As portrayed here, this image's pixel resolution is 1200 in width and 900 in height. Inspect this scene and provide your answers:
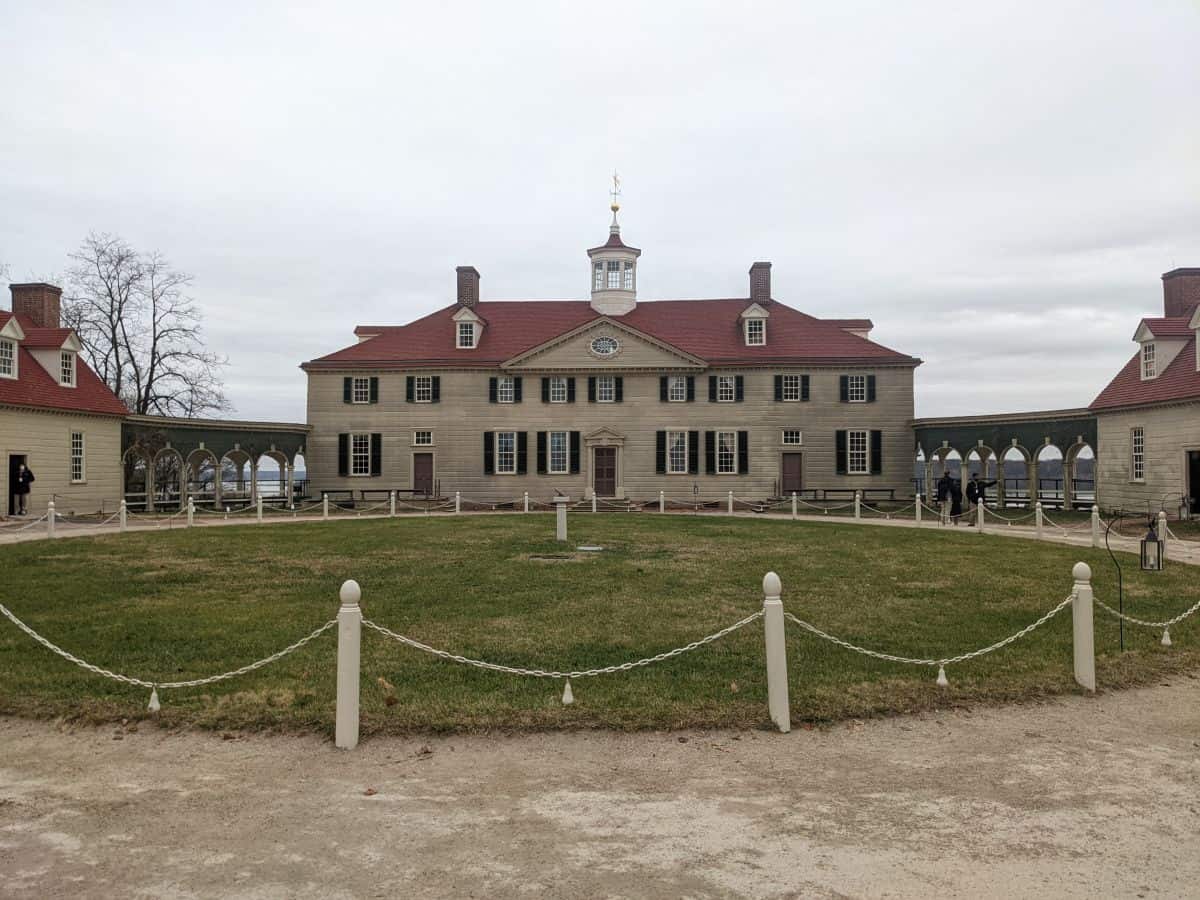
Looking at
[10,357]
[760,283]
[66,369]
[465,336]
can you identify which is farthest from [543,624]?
[760,283]

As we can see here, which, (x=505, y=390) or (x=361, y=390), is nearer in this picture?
(x=505, y=390)

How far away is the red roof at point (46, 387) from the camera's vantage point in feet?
89.0

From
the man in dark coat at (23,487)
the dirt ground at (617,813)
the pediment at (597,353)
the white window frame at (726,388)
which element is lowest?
the dirt ground at (617,813)

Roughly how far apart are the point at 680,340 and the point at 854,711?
109 ft

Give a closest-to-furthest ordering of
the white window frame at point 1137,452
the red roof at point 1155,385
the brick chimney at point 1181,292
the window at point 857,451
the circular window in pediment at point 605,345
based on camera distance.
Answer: the red roof at point 1155,385 → the white window frame at point 1137,452 → the brick chimney at point 1181,292 → the window at point 857,451 → the circular window in pediment at point 605,345

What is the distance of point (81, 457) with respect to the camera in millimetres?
29266

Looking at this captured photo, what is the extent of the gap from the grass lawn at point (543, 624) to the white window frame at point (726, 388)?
18767 mm

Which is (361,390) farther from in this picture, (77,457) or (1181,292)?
(1181,292)

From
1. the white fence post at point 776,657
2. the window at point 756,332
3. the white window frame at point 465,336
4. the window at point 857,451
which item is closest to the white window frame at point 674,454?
the window at point 756,332

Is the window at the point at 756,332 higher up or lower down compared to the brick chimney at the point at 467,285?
lower down

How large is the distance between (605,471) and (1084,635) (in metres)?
30.7

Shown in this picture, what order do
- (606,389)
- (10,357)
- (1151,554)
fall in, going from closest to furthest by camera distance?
(1151,554)
(10,357)
(606,389)

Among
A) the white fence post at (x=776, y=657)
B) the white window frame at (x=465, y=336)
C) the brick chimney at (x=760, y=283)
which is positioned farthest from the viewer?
the brick chimney at (x=760, y=283)

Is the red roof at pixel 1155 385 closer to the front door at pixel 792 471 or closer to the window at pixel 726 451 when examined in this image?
the front door at pixel 792 471
